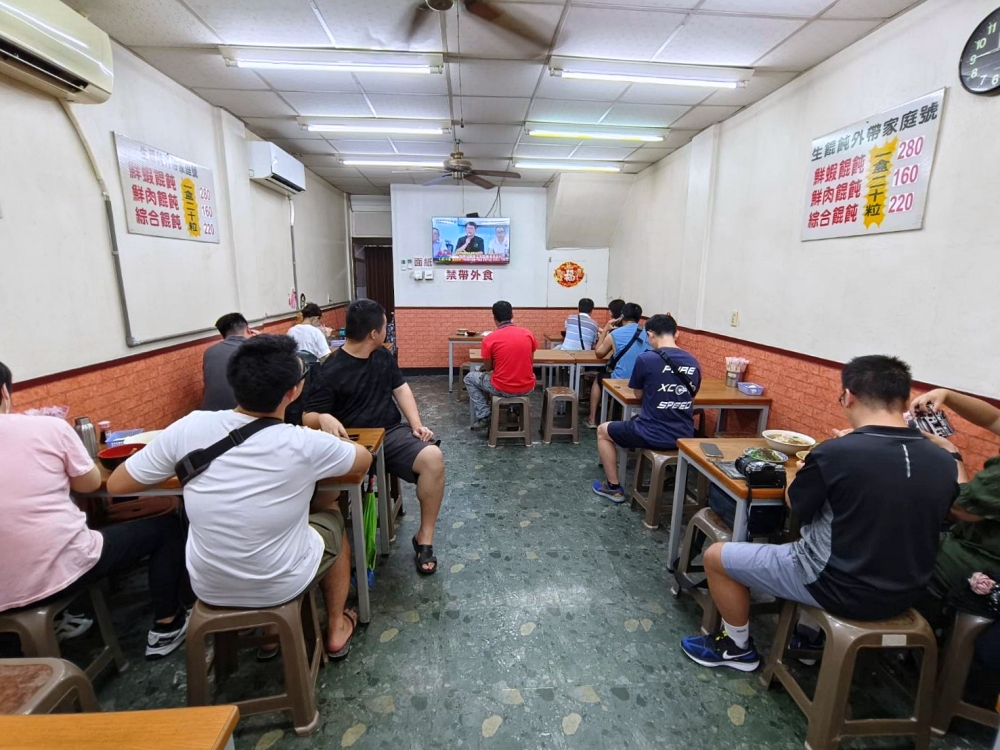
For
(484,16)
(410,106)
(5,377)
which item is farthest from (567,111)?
(5,377)

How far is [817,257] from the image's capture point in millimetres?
3115

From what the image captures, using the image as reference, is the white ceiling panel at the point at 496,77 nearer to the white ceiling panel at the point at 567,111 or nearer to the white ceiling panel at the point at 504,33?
the white ceiling panel at the point at 504,33

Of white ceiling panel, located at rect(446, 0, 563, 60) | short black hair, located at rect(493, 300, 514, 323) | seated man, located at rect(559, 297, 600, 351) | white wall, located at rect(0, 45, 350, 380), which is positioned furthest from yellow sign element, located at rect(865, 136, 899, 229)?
white wall, located at rect(0, 45, 350, 380)

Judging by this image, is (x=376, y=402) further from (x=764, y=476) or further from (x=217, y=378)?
(x=764, y=476)

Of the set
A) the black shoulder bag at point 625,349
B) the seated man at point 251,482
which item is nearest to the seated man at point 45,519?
the seated man at point 251,482

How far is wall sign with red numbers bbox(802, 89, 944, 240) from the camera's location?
2.40m

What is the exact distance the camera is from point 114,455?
191cm

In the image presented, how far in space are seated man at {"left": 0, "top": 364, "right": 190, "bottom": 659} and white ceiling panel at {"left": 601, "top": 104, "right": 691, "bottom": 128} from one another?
14.1ft

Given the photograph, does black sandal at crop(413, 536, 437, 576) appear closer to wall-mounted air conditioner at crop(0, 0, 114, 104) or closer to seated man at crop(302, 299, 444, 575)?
seated man at crop(302, 299, 444, 575)

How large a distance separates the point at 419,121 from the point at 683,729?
4.83 m

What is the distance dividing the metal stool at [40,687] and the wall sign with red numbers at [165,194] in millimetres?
2786

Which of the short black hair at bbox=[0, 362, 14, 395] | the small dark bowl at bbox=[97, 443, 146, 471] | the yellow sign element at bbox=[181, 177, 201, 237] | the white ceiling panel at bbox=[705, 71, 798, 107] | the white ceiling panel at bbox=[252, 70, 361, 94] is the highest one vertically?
the white ceiling panel at bbox=[705, 71, 798, 107]

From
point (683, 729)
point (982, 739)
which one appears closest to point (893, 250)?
point (982, 739)

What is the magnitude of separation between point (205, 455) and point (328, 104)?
368 centimetres
